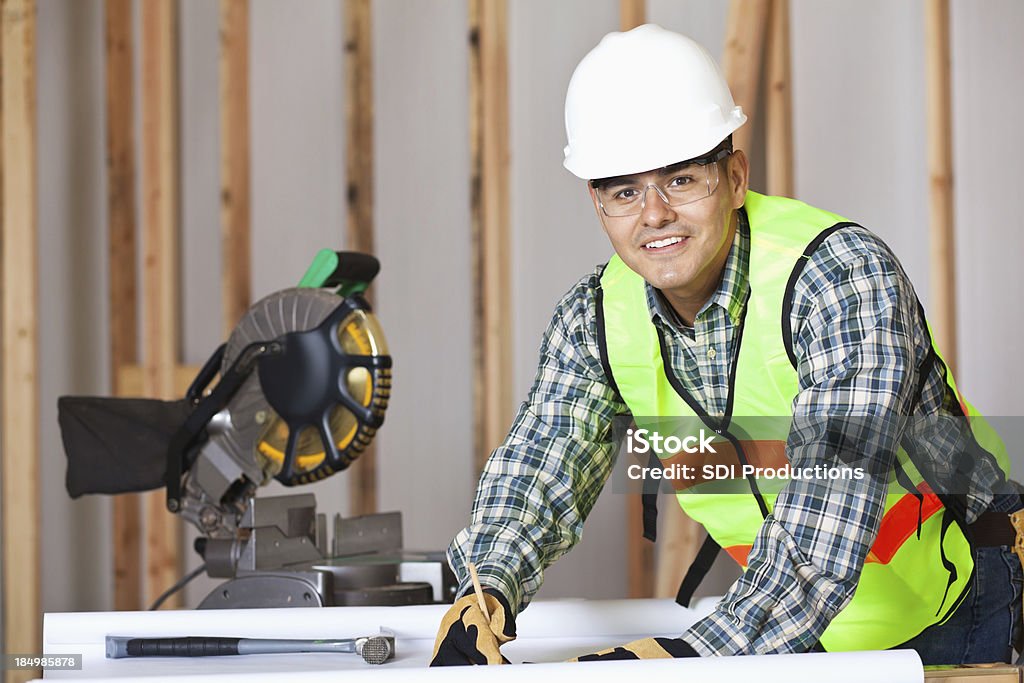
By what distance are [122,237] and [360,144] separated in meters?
0.89

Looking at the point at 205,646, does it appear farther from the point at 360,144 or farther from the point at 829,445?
the point at 360,144

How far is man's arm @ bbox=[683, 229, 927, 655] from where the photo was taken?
124cm

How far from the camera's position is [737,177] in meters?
1.59

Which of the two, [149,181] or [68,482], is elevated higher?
[149,181]

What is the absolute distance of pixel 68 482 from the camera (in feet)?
7.11

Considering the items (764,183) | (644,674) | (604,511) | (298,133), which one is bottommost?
(604,511)

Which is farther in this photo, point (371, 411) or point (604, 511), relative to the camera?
point (604, 511)

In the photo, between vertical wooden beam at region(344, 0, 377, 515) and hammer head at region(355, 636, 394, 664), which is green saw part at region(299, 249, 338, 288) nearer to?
hammer head at region(355, 636, 394, 664)

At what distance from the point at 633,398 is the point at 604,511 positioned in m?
1.89

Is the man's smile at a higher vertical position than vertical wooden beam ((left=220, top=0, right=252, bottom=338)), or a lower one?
lower

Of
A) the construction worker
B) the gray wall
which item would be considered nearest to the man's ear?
the construction worker

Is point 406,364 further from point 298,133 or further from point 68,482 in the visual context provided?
point 68,482

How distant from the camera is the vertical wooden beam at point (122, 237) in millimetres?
3953

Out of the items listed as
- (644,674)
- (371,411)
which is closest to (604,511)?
(371,411)
